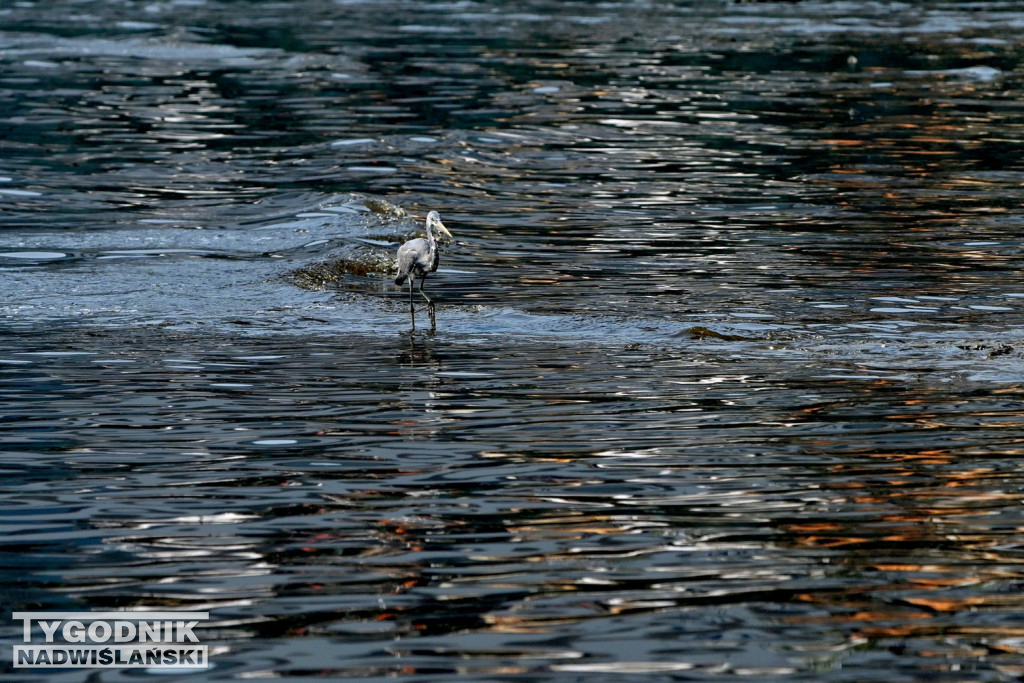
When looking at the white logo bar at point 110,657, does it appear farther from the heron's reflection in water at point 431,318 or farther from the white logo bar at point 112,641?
the heron's reflection in water at point 431,318

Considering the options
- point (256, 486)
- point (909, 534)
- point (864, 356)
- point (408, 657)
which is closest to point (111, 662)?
point (408, 657)

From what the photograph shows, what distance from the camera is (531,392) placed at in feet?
29.9

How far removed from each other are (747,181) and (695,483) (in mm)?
11314

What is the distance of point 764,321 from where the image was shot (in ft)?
36.0

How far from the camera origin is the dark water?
5.82 meters

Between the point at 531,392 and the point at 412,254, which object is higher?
the point at 412,254

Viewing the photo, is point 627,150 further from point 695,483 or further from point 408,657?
point 408,657

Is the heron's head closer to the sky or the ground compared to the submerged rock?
closer to the sky

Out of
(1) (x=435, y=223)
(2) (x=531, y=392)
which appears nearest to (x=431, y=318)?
(1) (x=435, y=223)

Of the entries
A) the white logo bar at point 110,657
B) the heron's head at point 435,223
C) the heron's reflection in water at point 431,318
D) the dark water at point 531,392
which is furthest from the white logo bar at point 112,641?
the heron's head at point 435,223

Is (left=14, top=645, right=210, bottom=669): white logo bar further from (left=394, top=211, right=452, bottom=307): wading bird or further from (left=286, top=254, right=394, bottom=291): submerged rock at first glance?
(left=286, top=254, right=394, bottom=291): submerged rock

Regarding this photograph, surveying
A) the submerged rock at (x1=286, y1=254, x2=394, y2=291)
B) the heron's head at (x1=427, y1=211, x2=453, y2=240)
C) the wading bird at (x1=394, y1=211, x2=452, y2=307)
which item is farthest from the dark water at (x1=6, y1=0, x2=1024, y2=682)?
the heron's head at (x1=427, y1=211, x2=453, y2=240)

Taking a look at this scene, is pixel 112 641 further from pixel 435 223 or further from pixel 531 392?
pixel 435 223

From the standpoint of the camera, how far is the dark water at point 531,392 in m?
5.82
